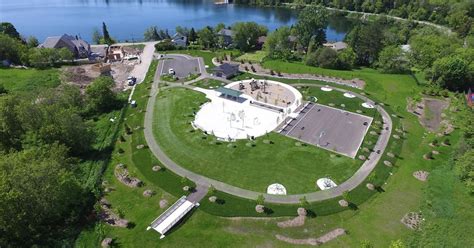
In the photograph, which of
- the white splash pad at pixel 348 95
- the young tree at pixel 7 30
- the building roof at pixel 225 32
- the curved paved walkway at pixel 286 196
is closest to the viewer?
the curved paved walkway at pixel 286 196

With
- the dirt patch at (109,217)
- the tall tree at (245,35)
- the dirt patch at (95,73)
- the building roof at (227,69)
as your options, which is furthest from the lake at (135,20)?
the dirt patch at (109,217)

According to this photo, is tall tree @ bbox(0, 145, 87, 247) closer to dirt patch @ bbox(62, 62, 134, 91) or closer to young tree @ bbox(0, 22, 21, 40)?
dirt patch @ bbox(62, 62, 134, 91)

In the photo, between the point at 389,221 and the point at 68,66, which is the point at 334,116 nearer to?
the point at 389,221

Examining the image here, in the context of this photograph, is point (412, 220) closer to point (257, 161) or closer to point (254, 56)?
point (257, 161)

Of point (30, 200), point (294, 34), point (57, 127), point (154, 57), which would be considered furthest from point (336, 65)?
point (30, 200)

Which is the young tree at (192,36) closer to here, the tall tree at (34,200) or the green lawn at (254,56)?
the green lawn at (254,56)

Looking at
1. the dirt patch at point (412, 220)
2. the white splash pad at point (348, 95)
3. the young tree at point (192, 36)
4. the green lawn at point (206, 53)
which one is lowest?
the dirt patch at point (412, 220)

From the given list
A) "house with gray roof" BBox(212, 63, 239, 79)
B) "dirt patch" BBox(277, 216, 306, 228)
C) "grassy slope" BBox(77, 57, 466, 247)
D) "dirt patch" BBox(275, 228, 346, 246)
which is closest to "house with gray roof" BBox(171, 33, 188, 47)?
"house with gray roof" BBox(212, 63, 239, 79)
